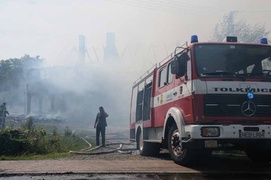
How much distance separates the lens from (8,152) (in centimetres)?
1065

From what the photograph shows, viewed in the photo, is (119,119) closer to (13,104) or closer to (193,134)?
(13,104)

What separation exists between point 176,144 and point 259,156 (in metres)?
2.14

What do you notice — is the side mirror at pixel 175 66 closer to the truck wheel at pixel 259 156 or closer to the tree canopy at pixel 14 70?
the truck wheel at pixel 259 156

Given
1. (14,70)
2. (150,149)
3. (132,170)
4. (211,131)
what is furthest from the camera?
(14,70)

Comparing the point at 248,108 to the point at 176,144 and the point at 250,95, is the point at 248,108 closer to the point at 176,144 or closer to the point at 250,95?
the point at 250,95

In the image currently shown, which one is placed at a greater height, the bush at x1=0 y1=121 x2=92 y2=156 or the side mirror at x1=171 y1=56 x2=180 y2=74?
the side mirror at x1=171 y1=56 x2=180 y2=74

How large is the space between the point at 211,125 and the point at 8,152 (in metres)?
6.78

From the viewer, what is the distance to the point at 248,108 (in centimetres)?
683

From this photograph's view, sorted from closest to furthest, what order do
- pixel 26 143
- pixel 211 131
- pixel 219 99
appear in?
1. pixel 211 131
2. pixel 219 99
3. pixel 26 143

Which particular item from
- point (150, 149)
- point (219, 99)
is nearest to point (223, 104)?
point (219, 99)

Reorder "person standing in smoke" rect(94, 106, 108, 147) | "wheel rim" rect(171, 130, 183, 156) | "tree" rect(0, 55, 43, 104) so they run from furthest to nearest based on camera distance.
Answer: "tree" rect(0, 55, 43, 104)
"person standing in smoke" rect(94, 106, 108, 147)
"wheel rim" rect(171, 130, 183, 156)

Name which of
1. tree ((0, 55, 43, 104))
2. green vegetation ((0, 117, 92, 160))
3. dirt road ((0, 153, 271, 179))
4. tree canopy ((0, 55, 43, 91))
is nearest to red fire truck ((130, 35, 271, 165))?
dirt road ((0, 153, 271, 179))

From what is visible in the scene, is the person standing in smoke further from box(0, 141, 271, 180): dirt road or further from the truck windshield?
the truck windshield

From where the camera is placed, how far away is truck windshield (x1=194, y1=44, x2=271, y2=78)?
7004 millimetres
